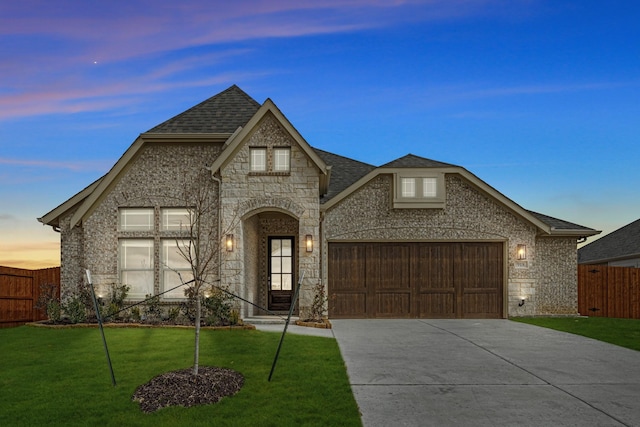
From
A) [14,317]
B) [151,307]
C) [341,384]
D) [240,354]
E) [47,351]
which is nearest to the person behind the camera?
[341,384]

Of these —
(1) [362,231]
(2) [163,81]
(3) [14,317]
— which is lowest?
(3) [14,317]

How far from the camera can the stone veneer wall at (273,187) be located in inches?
535

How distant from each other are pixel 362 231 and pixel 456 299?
3.80m

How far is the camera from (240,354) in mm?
8594

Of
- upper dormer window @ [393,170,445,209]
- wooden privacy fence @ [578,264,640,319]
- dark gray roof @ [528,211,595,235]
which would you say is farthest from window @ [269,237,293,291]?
wooden privacy fence @ [578,264,640,319]

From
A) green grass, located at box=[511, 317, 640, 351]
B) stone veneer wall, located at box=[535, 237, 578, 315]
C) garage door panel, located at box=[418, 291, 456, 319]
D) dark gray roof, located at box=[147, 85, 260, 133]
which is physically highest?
dark gray roof, located at box=[147, 85, 260, 133]

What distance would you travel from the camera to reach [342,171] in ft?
62.6

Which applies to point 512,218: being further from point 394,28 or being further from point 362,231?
point 394,28

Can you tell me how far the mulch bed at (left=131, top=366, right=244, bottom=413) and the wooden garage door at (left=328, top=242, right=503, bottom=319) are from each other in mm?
8475

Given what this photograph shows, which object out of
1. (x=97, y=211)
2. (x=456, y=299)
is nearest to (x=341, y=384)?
(x=456, y=299)

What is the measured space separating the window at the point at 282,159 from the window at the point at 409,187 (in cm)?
392

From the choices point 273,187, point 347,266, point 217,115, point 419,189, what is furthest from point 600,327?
point 217,115

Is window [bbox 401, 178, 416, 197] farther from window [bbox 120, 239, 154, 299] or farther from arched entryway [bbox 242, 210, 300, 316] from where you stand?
window [bbox 120, 239, 154, 299]

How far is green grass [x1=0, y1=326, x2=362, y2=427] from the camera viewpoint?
5426mm
